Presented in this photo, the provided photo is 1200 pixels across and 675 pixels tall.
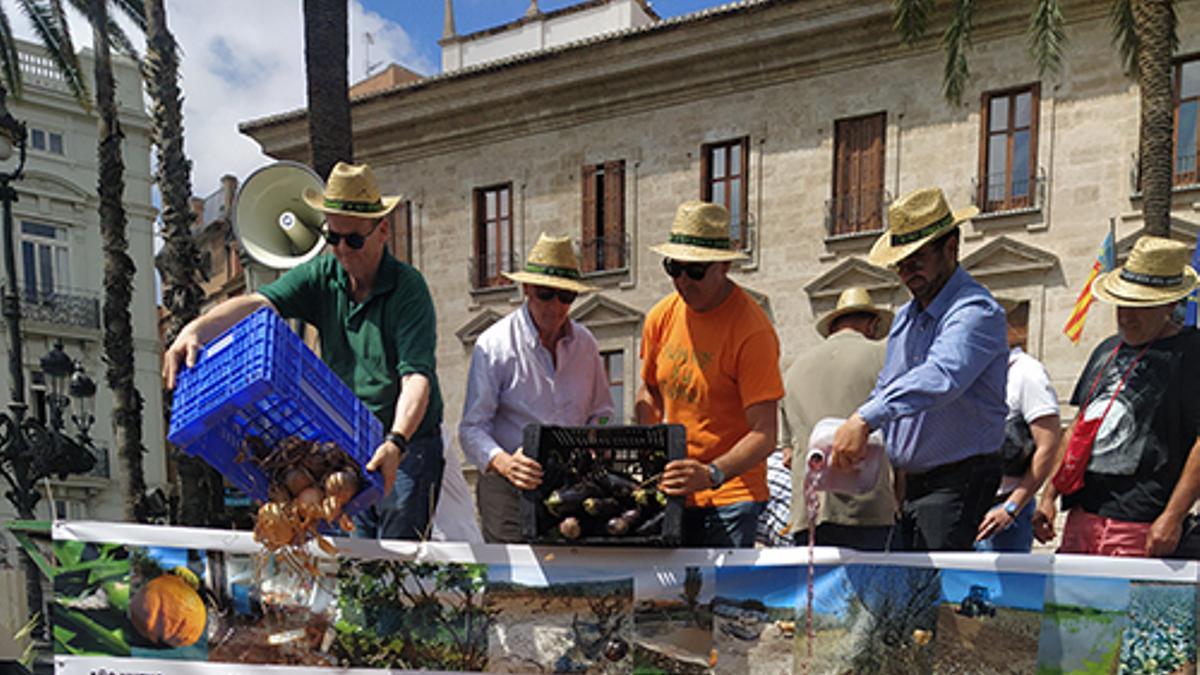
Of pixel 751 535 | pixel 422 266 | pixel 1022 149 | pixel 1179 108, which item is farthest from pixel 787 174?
pixel 751 535

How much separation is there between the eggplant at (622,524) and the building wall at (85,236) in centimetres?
2541

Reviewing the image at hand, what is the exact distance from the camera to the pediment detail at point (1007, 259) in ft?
47.0

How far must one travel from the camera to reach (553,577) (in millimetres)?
3002

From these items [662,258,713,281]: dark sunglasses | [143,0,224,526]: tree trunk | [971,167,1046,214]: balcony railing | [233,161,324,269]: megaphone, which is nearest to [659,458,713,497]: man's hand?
[662,258,713,281]: dark sunglasses

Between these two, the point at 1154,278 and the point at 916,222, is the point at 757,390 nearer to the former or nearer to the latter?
the point at 916,222

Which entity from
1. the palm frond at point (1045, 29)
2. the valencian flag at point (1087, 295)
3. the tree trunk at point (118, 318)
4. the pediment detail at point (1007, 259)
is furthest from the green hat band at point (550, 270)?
the pediment detail at point (1007, 259)

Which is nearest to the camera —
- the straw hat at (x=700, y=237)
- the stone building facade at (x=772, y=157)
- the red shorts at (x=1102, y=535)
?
the red shorts at (x=1102, y=535)

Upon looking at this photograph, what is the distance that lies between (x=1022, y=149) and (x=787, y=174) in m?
3.95

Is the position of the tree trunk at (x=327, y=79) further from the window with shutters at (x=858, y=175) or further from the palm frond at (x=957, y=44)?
the window with shutters at (x=858, y=175)

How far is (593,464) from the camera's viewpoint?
2.96 meters

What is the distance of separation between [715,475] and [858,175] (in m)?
14.0

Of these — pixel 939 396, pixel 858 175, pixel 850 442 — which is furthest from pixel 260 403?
pixel 858 175

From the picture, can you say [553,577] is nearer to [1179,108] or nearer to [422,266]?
[1179,108]

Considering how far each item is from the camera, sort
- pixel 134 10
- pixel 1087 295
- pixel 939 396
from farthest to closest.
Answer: pixel 134 10, pixel 1087 295, pixel 939 396
